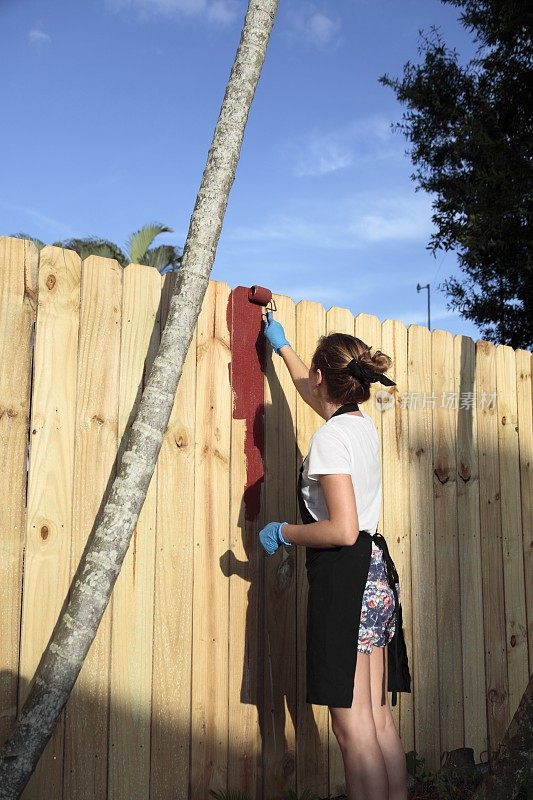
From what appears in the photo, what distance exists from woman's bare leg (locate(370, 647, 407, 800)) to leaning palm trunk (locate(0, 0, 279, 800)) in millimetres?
1031

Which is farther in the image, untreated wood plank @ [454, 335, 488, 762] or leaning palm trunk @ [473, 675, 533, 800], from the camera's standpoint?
untreated wood plank @ [454, 335, 488, 762]

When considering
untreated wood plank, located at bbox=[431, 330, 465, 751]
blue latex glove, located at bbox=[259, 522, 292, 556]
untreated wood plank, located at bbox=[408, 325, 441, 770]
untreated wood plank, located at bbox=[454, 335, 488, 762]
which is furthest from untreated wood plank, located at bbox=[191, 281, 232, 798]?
untreated wood plank, located at bbox=[454, 335, 488, 762]

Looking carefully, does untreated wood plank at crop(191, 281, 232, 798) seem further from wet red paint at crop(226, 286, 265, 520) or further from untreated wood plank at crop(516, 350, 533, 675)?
untreated wood plank at crop(516, 350, 533, 675)

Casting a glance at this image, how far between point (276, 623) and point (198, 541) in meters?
0.57

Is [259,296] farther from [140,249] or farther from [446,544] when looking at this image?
[140,249]

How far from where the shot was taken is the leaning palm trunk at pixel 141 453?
2.63 m

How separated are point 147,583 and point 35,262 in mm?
1293

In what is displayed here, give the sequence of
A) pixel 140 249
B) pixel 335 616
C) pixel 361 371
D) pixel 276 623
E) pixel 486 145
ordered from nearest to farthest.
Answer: pixel 335 616, pixel 361 371, pixel 276 623, pixel 486 145, pixel 140 249

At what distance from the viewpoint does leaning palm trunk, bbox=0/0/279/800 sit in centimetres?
263

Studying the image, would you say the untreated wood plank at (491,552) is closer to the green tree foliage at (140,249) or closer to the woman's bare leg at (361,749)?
the woman's bare leg at (361,749)

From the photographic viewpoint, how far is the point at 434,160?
39.4 feet

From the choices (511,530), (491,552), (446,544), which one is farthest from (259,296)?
(511,530)

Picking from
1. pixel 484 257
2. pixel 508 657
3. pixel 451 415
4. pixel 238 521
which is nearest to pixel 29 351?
pixel 238 521

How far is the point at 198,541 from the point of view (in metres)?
3.37
